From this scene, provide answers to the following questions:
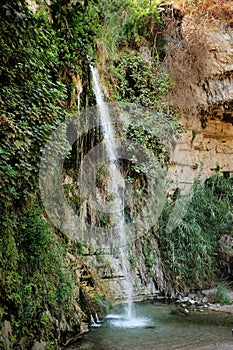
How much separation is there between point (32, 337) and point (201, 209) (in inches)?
259

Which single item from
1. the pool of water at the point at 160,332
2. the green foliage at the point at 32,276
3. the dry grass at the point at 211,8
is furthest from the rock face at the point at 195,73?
the green foliage at the point at 32,276

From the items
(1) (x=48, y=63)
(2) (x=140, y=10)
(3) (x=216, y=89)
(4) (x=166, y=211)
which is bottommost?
(4) (x=166, y=211)

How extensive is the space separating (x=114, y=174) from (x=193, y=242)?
8.33 feet

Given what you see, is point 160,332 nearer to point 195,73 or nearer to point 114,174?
point 114,174

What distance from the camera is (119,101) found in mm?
8570

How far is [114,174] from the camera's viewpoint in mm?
7996

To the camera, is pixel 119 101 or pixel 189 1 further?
pixel 189 1

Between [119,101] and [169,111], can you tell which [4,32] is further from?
[169,111]

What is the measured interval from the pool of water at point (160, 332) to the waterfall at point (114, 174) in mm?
1347

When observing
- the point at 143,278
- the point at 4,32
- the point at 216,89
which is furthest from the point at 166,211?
the point at 4,32

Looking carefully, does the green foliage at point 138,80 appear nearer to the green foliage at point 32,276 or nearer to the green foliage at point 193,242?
the green foliage at point 193,242

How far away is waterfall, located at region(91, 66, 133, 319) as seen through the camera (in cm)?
737

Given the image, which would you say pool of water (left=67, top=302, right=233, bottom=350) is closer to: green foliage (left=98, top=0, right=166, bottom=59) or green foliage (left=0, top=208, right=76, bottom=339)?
green foliage (left=0, top=208, right=76, bottom=339)

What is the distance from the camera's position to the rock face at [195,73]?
982 centimetres
